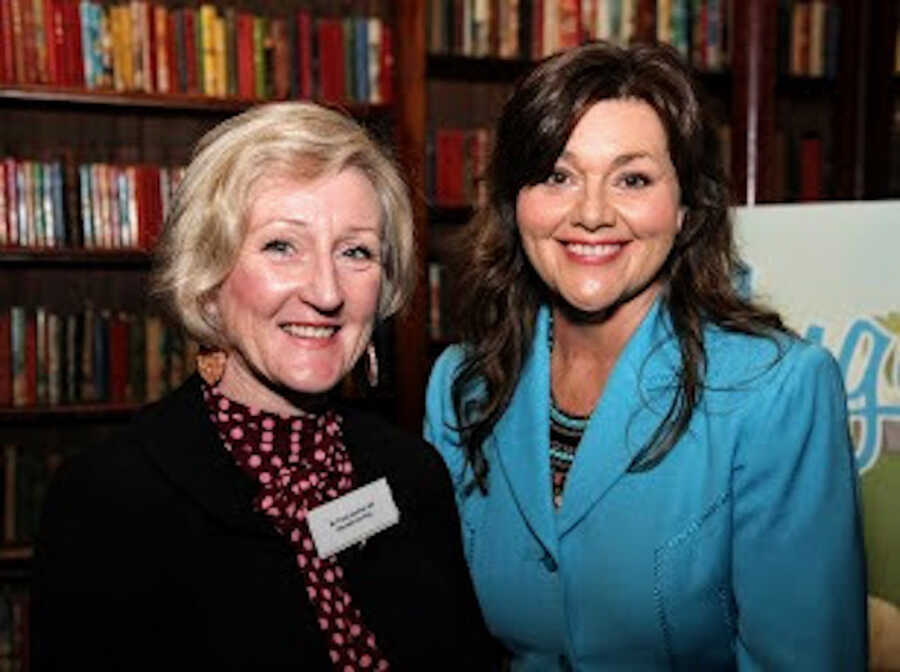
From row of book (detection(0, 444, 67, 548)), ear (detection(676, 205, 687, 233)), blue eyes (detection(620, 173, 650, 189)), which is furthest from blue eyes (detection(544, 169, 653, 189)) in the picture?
row of book (detection(0, 444, 67, 548))

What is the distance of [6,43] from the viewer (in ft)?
10.9

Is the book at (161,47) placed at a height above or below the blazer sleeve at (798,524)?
above

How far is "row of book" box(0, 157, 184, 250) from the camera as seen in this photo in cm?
341

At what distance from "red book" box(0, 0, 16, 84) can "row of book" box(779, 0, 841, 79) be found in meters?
2.88

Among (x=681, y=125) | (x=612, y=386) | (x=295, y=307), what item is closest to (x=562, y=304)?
(x=612, y=386)

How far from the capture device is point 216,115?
362 centimetres

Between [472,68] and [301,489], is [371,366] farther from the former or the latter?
[472,68]

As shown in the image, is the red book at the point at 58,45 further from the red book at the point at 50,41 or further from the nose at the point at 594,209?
the nose at the point at 594,209

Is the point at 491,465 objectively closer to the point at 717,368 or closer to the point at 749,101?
the point at 717,368

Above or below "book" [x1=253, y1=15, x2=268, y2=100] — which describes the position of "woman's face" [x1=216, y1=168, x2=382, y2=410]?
below

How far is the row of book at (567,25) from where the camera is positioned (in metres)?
3.79

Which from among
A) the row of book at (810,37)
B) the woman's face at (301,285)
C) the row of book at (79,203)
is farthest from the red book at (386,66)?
the woman's face at (301,285)

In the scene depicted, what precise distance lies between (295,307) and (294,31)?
2460mm

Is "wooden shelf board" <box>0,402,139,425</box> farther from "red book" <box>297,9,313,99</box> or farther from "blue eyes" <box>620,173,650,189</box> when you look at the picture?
"blue eyes" <box>620,173,650,189</box>
